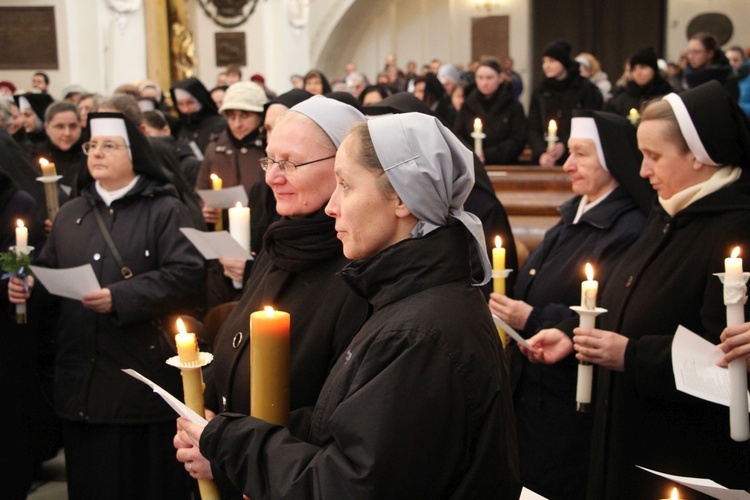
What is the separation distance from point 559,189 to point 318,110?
3731 millimetres

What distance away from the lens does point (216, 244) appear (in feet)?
11.4

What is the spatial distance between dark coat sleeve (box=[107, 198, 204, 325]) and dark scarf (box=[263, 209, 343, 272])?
1357mm

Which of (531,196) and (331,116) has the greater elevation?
(331,116)

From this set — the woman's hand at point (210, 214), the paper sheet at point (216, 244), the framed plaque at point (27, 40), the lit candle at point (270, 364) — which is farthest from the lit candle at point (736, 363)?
the framed plaque at point (27, 40)

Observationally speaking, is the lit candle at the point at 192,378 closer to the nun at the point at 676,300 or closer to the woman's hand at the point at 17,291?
the nun at the point at 676,300

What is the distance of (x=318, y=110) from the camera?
8.07 ft

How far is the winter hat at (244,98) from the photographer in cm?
593

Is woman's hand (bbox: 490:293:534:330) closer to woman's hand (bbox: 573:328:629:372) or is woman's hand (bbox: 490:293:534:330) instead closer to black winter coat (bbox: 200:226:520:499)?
woman's hand (bbox: 573:328:629:372)

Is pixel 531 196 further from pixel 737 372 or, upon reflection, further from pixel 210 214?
pixel 737 372

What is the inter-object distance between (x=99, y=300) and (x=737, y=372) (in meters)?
2.37

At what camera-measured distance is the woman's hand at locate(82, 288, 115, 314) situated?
3514 mm

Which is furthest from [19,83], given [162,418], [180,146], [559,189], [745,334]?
[745,334]

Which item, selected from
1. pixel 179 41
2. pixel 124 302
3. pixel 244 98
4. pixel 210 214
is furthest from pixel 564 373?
pixel 179 41

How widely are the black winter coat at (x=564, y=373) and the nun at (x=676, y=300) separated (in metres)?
0.39
